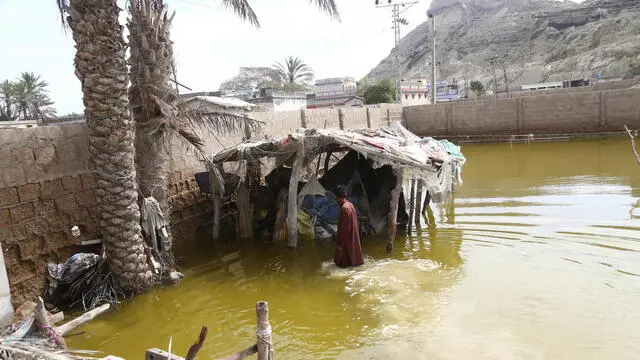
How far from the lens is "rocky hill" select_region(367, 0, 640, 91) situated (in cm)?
5533

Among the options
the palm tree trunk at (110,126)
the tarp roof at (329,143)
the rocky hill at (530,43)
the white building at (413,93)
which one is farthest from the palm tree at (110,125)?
the white building at (413,93)

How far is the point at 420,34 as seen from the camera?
119812 millimetres

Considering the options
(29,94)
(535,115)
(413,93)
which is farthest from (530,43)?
(29,94)

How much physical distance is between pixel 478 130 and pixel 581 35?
5067 cm

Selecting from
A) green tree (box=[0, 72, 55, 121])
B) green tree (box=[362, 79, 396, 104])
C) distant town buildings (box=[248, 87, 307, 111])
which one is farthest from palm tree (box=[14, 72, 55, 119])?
green tree (box=[362, 79, 396, 104])

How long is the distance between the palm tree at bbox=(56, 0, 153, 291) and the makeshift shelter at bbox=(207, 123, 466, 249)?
1967 millimetres

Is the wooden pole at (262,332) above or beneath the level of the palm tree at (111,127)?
beneath

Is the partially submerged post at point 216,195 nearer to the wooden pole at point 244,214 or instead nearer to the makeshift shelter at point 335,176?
the makeshift shelter at point 335,176

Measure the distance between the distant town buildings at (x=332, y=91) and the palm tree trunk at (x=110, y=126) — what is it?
4153cm

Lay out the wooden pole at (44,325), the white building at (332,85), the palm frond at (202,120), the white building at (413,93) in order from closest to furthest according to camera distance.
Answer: the wooden pole at (44,325) → the palm frond at (202,120) → the white building at (413,93) → the white building at (332,85)

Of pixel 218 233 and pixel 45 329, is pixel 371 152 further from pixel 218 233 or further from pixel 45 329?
pixel 45 329

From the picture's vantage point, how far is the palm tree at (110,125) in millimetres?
6375

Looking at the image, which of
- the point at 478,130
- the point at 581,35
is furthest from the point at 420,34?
the point at 478,130

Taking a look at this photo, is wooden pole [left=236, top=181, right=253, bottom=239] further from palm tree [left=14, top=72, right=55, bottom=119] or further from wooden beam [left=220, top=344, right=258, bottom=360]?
palm tree [left=14, top=72, right=55, bottom=119]
